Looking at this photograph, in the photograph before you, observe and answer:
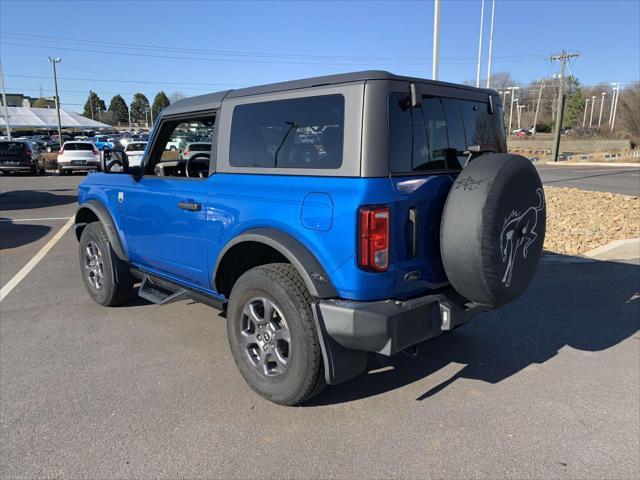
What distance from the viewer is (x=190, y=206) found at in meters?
3.67

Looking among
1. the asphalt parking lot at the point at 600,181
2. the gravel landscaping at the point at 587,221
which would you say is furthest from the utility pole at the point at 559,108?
the gravel landscaping at the point at 587,221

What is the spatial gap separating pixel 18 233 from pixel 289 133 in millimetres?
8093

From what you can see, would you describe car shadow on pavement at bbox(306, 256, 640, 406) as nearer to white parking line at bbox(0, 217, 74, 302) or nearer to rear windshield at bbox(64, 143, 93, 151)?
white parking line at bbox(0, 217, 74, 302)

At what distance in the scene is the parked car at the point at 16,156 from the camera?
69.7ft

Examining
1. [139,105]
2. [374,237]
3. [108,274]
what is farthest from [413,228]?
[139,105]

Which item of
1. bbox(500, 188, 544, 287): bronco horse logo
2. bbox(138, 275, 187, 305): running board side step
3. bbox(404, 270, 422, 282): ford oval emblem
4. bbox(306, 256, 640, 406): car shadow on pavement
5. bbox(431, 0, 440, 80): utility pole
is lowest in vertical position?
bbox(306, 256, 640, 406): car shadow on pavement

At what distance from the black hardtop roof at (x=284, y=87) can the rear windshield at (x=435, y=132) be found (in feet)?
0.39

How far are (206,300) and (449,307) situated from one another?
1892 mm

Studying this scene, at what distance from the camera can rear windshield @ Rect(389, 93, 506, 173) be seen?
2865 millimetres

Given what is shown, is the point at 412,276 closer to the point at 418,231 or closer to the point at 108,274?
the point at 418,231

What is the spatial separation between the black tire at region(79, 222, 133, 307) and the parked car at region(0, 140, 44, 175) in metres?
19.7

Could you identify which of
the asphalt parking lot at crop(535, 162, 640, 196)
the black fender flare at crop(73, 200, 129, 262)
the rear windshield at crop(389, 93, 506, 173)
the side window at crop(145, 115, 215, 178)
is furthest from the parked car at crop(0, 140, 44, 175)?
the rear windshield at crop(389, 93, 506, 173)

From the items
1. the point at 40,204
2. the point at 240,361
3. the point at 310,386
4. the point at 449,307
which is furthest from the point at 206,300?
the point at 40,204

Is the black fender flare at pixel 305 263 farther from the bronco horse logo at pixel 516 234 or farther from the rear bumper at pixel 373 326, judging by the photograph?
the bronco horse logo at pixel 516 234
